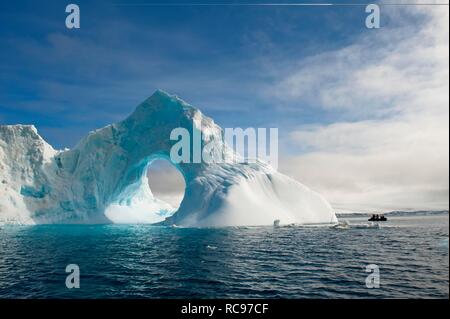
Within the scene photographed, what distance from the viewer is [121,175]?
179 feet

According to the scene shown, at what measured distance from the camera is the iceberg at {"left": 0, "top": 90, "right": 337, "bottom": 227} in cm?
4762

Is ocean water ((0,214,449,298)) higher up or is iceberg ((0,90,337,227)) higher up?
iceberg ((0,90,337,227))

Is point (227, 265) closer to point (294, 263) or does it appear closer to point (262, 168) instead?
point (294, 263)

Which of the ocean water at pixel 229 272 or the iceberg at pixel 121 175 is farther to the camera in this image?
the iceberg at pixel 121 175

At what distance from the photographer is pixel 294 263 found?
56.1 feet

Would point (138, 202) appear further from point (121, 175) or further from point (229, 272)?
point (229, 272)

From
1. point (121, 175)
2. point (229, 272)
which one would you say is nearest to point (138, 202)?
point (121, 175)

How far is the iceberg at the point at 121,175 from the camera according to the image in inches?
1875

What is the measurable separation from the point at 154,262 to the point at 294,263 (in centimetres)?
717

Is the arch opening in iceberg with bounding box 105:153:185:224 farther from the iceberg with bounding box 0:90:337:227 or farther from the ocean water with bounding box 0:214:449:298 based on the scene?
the ocean water with bounding box 0:214:449:298

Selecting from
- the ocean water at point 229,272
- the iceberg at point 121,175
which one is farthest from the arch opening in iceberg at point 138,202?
the ocean water at point 229,272

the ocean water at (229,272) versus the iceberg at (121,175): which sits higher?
the iceberg at (121,175)

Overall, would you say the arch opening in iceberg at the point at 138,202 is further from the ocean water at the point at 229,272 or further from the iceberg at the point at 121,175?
the ocean water at the point at 229,272

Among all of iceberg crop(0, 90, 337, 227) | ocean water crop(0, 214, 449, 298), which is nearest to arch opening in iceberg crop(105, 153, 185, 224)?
iceberg crop(0, 90, 337, 227)
